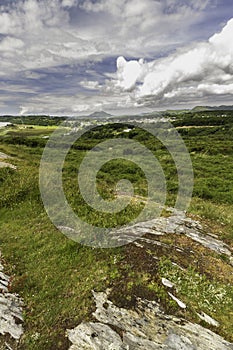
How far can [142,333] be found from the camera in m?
7.72

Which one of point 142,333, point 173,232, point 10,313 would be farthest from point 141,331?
point 173,232

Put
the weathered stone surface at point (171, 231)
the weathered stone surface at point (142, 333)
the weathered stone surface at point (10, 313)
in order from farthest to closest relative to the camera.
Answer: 1. the weathered stone surface at point (171, 231)
2. the weathered stone surface at point (10, 313)
3. the weathered stone surface at point (142, 333)

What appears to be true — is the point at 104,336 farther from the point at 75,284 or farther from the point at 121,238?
the point at 121,238

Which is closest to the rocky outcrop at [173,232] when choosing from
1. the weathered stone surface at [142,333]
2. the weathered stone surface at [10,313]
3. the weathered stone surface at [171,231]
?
the weathered stone surface at [171,231]

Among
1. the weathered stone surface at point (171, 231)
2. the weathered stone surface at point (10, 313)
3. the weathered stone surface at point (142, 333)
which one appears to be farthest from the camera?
the weathered stone surface at point (171, 231)

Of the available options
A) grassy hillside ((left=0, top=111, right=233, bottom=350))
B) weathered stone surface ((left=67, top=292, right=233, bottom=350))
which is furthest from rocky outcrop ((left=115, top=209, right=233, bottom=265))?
weathered stone surface ((left=67, top=292, right=233, bottom=350))

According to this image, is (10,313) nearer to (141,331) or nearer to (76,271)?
(76,271)

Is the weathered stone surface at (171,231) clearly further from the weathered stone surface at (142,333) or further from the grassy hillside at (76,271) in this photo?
the weathered stone surface at (142,333)

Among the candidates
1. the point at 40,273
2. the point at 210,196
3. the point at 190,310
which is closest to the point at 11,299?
the point at 40,273

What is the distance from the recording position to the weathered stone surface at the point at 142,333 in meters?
7.36

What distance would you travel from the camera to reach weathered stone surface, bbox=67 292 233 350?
7.36m

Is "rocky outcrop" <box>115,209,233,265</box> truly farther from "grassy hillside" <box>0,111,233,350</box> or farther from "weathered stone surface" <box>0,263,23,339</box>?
"weathered stone surface" <box>0,263,23,339</box>

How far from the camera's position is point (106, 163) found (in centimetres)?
4616

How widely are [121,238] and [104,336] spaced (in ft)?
14.8
